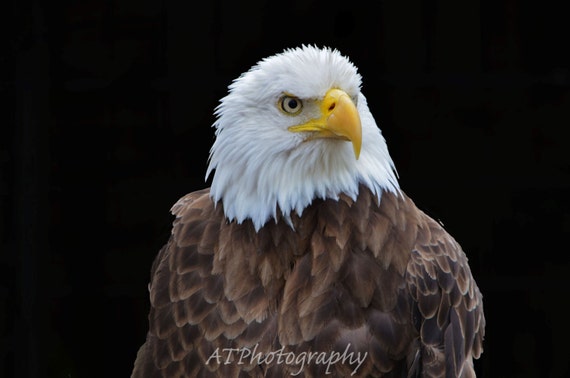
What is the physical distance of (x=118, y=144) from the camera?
599 centimetres

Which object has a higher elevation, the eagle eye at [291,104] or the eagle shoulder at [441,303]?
the eagle eye at [291,104]

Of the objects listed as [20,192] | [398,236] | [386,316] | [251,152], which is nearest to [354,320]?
[386,316]

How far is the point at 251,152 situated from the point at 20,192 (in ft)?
7.40

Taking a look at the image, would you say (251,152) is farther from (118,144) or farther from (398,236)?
(118,144)

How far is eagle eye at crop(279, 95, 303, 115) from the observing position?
3.74m

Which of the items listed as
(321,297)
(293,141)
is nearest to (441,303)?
(321,297)

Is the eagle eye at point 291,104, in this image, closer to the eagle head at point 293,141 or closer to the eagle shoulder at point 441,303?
the eagle head at point 293,141

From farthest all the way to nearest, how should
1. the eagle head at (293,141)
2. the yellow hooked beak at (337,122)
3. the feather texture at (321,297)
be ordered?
the feather texture at (321,297)
the eagle head at (293,141)
the yellow hooked beak at (337,122)

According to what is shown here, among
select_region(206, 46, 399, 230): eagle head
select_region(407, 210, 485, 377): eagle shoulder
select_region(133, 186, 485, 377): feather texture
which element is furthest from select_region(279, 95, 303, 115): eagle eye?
select_region(407, 210, 485, 377): eagle shoulder

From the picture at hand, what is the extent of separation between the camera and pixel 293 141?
3779mm

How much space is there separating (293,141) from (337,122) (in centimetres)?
23

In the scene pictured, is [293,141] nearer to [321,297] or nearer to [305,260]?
[305,260]

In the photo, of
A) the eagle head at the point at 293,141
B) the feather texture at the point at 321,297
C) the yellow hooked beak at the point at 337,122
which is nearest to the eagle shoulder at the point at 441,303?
the feather texture at the point at 321,297

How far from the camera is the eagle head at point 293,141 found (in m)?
3.72
